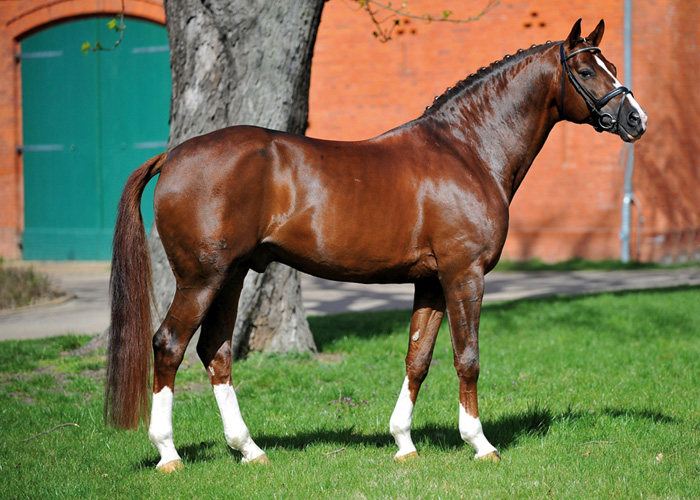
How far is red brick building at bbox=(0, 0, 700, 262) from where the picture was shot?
15.5 meters

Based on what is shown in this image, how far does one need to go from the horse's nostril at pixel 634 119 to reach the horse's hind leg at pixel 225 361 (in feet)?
7.59

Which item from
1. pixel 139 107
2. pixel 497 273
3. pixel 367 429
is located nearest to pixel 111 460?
pixel 367 429

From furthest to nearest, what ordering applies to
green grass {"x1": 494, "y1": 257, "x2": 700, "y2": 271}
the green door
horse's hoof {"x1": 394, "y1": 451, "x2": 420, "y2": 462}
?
the green door, green grass {"x1": 494, "y1": 257, "x2": 700, "y2": 271}, horse's hoof {"x1": 394, "y1": 451, "x2": 420, "y2": 462}

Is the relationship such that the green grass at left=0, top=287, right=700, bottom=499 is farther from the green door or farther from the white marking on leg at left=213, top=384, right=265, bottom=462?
the green door

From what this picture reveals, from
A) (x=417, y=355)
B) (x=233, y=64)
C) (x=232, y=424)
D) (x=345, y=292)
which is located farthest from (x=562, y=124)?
(x=232, y=424)

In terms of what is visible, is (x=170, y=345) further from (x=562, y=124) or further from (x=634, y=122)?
(x=562, y=124)

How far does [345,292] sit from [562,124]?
611cm

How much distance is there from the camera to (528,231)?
1636cm

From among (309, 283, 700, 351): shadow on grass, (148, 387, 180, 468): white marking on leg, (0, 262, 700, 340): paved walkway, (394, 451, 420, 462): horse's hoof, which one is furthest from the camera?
(0, 262, 700, 340): paved walkway

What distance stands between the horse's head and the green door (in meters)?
14.5

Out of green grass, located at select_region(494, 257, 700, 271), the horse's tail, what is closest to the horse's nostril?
the horse's tail

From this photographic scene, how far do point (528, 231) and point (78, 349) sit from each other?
36.0ft

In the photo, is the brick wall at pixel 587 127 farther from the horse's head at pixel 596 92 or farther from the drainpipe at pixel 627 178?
the horse's head at pixel 596 92

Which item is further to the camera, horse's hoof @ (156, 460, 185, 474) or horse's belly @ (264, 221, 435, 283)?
horse's hoof @ (156, 460, 185, 474)
